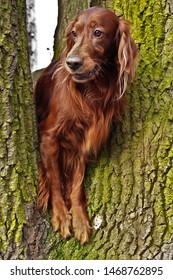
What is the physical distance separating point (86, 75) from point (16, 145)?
420 mm

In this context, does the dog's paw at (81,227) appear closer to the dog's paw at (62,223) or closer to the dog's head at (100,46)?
the dog's paw at (62,223)

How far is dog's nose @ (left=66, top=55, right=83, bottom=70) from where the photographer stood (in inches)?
76.2

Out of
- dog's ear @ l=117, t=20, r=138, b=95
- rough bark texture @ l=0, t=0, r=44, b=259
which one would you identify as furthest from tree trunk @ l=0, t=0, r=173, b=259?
dog's ear @ l=117, t=20, r=138, b=95

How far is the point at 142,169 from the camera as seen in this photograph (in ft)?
6.90

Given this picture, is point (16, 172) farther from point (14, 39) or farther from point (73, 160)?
point (14, 39)

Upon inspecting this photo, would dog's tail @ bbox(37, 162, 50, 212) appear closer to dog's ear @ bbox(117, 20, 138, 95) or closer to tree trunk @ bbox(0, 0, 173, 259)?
tree trunk @ bbox(0, 0, 173, 259)

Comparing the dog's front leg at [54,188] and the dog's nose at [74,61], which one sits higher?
the dog's nose at [74,61]

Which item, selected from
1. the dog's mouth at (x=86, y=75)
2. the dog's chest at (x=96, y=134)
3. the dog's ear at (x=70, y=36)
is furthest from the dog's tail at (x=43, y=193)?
the dog's ear at (x=70, y=36)

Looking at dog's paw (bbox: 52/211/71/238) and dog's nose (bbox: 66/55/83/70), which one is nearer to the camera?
dog's nose (bbox: 66/55/83/70)

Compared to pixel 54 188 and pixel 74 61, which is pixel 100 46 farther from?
pixel 54 188

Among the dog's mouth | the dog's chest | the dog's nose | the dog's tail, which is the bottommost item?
the dog's tail

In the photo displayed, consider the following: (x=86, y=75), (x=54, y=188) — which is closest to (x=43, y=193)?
(x=54, y=188)

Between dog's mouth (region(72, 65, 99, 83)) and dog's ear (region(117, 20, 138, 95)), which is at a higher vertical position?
dog's ear (region(117, 20, 138, 95))

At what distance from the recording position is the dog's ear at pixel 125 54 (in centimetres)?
200
